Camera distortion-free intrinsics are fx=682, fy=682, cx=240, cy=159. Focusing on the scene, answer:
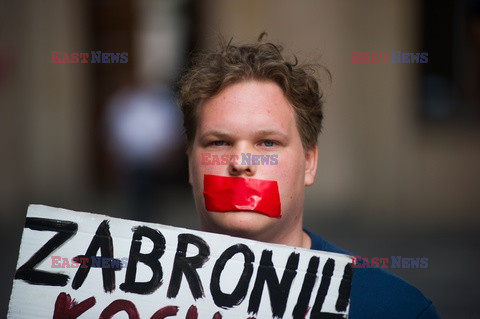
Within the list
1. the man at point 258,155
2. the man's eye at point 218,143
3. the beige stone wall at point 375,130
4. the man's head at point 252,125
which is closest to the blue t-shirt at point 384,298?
the man at point 258,155

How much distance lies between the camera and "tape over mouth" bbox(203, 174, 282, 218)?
2320 mm

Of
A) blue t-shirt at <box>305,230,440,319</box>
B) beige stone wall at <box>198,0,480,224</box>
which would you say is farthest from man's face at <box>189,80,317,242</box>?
beige stone wall at <box>198,0,480,224</box>

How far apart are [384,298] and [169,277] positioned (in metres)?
0.74

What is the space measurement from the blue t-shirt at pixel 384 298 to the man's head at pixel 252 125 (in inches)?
11.9

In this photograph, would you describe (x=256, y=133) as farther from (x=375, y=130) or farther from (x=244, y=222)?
(x=375, y=130)

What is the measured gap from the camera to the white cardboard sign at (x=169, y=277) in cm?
231

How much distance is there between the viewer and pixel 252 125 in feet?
7.62

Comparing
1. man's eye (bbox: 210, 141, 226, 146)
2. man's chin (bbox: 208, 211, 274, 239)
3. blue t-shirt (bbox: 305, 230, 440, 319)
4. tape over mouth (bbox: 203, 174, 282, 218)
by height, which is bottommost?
blue t-shirt (bbox: 305, 230, 440, 319)

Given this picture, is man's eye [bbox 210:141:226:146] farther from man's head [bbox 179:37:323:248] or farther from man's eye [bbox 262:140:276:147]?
man's eye [bbox 262:140:276:147]

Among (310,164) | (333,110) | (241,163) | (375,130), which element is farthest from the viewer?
(375,130)

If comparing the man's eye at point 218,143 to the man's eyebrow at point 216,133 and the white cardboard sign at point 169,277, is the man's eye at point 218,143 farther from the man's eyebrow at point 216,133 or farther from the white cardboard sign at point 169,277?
the white cardboard sign at point 169,277

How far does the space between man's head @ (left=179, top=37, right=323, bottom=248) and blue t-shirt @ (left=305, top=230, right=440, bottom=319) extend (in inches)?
11.9

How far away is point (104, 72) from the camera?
10656mm

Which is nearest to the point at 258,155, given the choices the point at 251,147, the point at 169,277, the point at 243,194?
the point at 251,147
